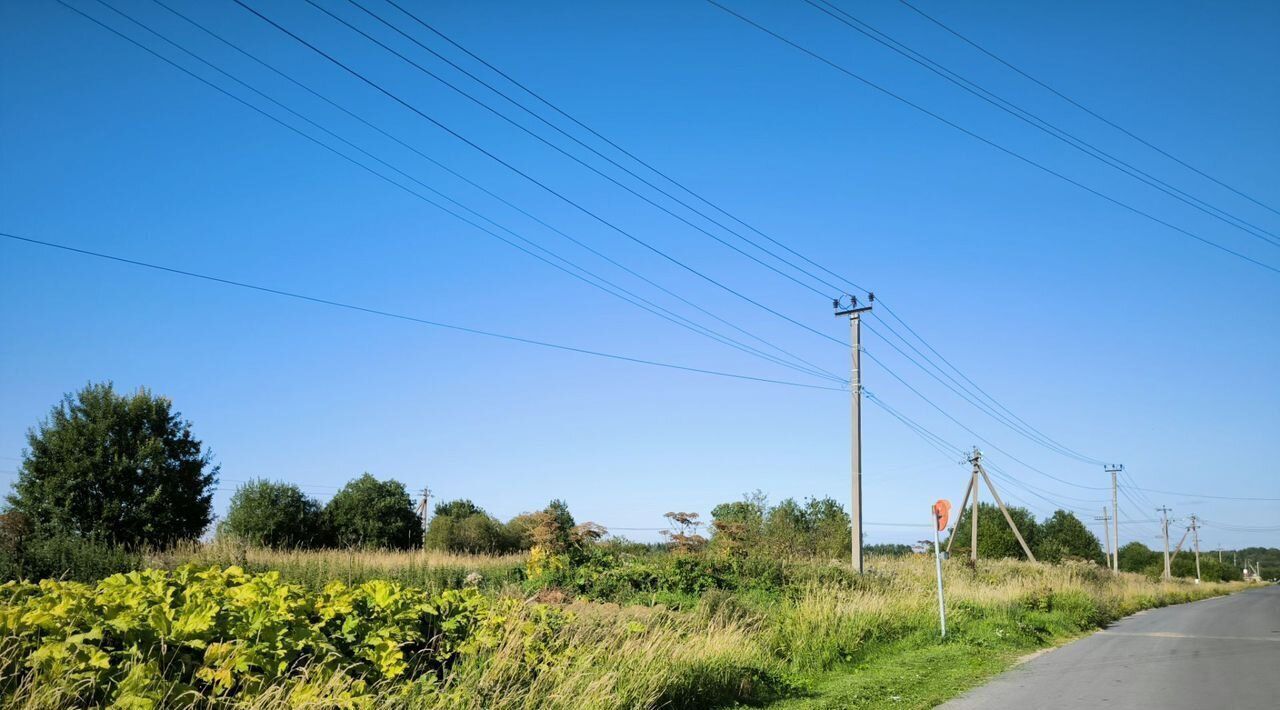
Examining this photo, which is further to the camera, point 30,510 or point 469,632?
point 30,510

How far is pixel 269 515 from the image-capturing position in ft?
139

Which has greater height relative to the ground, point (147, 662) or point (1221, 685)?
point (147, 662)

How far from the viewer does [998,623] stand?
18125 millimetres

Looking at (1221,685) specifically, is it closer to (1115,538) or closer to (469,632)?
(469,632)

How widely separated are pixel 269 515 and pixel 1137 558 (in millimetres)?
108534

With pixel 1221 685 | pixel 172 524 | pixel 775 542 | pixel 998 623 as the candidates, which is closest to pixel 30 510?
pixel 172 524

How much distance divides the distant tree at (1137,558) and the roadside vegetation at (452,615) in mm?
82027

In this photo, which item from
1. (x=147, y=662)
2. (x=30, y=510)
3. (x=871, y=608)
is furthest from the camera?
(x=30, y=510)

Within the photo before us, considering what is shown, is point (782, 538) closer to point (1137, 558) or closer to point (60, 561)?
point (60, 561)

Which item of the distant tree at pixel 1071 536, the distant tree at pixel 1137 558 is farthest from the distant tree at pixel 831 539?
the distant tree at pixel 1137 558

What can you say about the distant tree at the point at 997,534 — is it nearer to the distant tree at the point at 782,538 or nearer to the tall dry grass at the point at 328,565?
the distant tree at the point at 782,538

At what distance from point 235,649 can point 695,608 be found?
383 inches

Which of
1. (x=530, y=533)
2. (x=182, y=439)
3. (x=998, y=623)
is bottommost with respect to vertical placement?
(x=998, y=623)

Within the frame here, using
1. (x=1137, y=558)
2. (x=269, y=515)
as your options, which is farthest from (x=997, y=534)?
(x=269, y=515)
